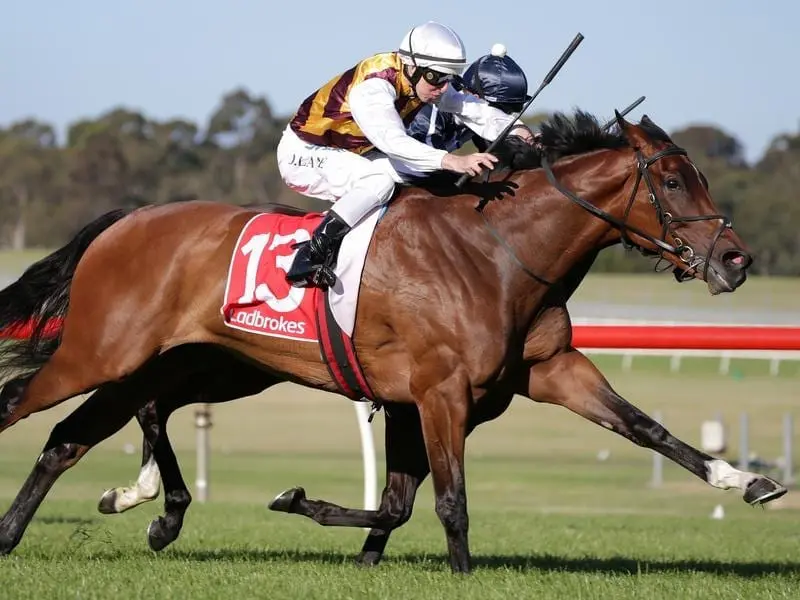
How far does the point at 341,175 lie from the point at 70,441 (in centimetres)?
175

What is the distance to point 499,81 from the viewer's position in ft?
Answer: 22.0

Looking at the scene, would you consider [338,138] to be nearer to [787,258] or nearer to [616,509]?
[616,509]

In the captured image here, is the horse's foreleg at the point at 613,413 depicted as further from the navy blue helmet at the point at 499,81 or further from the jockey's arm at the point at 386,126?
the navy blue helmet at the point at 499,81

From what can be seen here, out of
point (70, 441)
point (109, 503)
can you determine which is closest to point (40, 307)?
point (70, 441)

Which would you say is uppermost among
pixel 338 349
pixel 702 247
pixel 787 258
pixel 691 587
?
pixel 702 247

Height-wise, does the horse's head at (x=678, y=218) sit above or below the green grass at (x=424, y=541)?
above

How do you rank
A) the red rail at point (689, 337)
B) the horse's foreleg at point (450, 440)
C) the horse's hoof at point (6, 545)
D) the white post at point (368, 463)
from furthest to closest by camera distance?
the white post at point (368, 463) → the red rail at point (689, 337) → the horse's hoof at point (6, 545) → the horse's foreleg at point (450, 440)

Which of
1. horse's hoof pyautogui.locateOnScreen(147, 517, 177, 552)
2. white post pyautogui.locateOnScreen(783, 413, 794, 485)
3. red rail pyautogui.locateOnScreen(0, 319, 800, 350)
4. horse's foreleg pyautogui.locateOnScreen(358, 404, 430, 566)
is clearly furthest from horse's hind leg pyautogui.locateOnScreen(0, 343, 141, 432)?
white post pyautogui.locateOnScreen(783, 413, 794, 485)

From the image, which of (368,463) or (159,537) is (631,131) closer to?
(159,537)

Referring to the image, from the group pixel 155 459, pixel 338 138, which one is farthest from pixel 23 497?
pixel 338 138

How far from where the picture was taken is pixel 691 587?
537 centimetres

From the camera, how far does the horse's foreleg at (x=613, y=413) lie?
553 centimetres

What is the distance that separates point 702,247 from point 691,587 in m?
1.29

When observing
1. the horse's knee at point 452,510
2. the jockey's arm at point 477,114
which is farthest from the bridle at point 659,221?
the horse's knee at point 452,510
